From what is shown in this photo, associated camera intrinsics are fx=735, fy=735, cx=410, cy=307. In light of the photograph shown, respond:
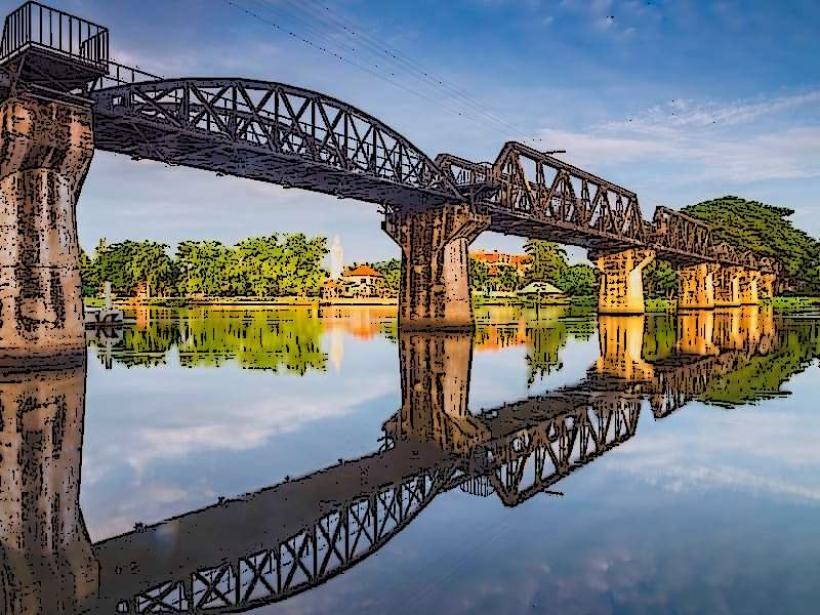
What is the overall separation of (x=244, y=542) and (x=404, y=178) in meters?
43.8

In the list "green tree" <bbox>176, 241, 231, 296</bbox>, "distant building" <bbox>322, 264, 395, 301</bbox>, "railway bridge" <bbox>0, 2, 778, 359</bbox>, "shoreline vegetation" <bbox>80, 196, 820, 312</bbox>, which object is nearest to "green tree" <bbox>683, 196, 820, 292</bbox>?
"shoreline vegetation" <bbox>80, 196, 820, 312</bbox>

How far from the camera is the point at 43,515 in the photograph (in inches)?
396

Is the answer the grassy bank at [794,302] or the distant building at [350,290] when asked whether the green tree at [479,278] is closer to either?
the distant building at [350,290]

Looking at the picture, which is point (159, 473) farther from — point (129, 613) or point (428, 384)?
point (428, 384)

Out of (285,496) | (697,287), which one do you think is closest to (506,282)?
(697,287)

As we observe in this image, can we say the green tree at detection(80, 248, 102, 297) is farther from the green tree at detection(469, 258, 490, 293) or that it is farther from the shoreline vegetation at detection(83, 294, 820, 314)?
the green tree at detection(469, 258, 490, 293)

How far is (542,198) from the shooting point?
7156cm

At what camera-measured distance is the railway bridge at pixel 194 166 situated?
28531mm

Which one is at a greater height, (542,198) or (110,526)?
(542,198)

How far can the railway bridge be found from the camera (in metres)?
28.5

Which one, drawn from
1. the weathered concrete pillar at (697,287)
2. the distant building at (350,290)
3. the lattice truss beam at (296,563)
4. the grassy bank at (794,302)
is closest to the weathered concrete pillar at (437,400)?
the lattice truss beam at (296,563)

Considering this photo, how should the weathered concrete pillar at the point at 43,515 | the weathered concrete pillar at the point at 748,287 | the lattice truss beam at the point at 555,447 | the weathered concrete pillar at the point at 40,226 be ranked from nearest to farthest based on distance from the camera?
1. the weathered concrete pillar at the point at 43,515
2. the lattice truss beam at the point at 555,447
3. the weathered concrete pillar at the point at 40,226
4. the weathered concrete pillar at the point at 748,287

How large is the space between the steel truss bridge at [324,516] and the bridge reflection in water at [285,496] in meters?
0.03

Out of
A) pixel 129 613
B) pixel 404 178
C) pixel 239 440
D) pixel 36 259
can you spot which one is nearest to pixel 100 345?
pixel 36 259
